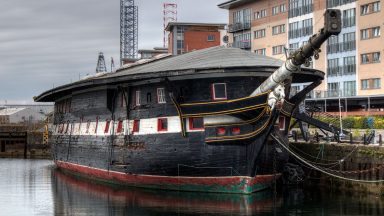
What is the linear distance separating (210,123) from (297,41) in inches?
1757

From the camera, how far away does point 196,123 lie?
93.6 ft

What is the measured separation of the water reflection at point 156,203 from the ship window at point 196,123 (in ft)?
10.1

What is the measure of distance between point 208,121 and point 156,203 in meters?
4.42

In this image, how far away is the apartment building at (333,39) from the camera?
60500mm

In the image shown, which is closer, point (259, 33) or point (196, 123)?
point (196, 123)

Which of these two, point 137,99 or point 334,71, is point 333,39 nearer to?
point 334,71

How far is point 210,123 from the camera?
2809 centimetres

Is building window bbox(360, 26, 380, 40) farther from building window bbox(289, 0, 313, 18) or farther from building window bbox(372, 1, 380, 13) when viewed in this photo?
building window bbox(289, 0, 313, 18)

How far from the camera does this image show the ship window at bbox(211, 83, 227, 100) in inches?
1113

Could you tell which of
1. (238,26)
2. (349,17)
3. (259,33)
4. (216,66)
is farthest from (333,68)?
(216,66)

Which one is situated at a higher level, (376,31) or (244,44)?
(244,44)

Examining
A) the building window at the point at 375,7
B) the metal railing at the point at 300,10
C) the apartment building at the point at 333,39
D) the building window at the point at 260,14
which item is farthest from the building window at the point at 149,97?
the building window at the point at 260,14

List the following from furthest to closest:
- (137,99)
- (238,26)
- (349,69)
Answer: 1. (238,26)
2. (349,69)
3. (137,99)

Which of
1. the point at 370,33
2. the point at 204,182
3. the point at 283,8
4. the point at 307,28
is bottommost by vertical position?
the point at 204,182
